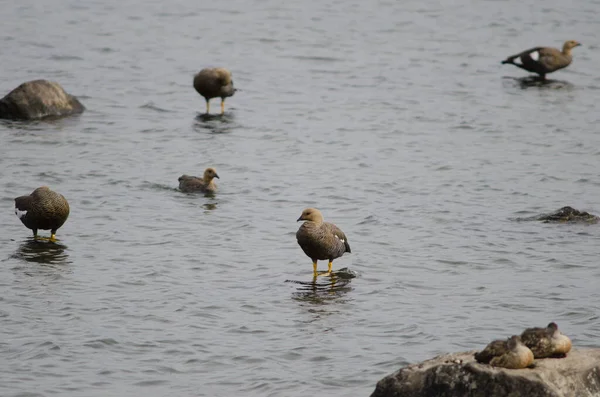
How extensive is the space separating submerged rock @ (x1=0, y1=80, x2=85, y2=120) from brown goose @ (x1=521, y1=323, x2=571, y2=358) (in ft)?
56.5

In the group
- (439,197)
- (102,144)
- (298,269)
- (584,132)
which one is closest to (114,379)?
(298,269)

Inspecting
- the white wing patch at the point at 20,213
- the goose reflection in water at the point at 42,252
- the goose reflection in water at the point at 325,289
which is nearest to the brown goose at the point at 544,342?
the goose reflection in water at the point at 325,289

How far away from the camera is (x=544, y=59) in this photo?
98.7 ft

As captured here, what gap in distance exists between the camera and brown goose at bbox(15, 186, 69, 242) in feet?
53.3

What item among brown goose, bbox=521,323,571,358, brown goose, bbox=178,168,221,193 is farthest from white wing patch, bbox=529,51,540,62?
brown goose, bbox=521,323,571,358

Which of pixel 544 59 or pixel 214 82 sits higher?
pixel 544 59

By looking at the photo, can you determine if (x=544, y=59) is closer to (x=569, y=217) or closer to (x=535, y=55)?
(x=535, y=55)

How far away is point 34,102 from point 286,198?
749 centimetres

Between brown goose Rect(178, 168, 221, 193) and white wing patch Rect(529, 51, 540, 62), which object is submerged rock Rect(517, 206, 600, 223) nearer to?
brown goose Rect(178, 168, 221, 193)

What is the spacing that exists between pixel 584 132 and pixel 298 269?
12.0 meters

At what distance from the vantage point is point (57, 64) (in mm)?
31125

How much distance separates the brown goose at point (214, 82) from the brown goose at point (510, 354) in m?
17.4

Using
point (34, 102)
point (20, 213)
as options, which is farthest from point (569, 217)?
point (34, 102)

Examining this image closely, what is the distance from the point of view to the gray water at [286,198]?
12695mm
